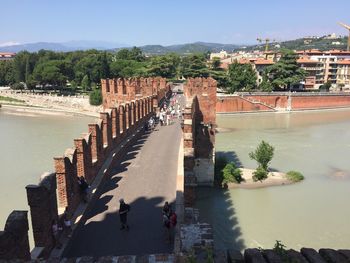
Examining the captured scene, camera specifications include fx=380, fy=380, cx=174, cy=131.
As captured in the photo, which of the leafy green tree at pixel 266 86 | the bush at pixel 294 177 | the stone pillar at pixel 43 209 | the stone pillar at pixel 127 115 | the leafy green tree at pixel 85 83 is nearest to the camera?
the stone pillar at pixel 43 209

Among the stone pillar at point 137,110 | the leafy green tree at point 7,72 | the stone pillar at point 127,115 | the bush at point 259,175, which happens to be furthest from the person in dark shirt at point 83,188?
the leafy green tree at point 7,72

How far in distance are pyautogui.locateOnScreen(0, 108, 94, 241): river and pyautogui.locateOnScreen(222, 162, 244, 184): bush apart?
1127 cm

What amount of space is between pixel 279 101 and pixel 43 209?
5481 centimetres

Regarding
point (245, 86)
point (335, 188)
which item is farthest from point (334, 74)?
point (335, 188)

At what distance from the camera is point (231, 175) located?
75.6 ft

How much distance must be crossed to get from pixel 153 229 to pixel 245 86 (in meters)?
54.5

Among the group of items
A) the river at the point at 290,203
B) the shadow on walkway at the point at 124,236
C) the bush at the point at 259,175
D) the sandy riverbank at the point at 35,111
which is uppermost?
the shadow on walkway at the point at 124,236

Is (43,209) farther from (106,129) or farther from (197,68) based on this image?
(197,68)

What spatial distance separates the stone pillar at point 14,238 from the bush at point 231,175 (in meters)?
17.3

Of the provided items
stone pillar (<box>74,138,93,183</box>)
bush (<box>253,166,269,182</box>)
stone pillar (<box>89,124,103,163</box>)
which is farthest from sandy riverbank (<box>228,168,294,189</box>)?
stone pillar (<box>74,138,93,183</box>)

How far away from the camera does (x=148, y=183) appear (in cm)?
1209

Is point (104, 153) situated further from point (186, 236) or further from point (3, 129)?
point (3, 129)

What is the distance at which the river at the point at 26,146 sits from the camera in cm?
2144

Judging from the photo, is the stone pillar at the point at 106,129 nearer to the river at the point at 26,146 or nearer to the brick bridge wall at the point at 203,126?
the river at the point at 26,146
